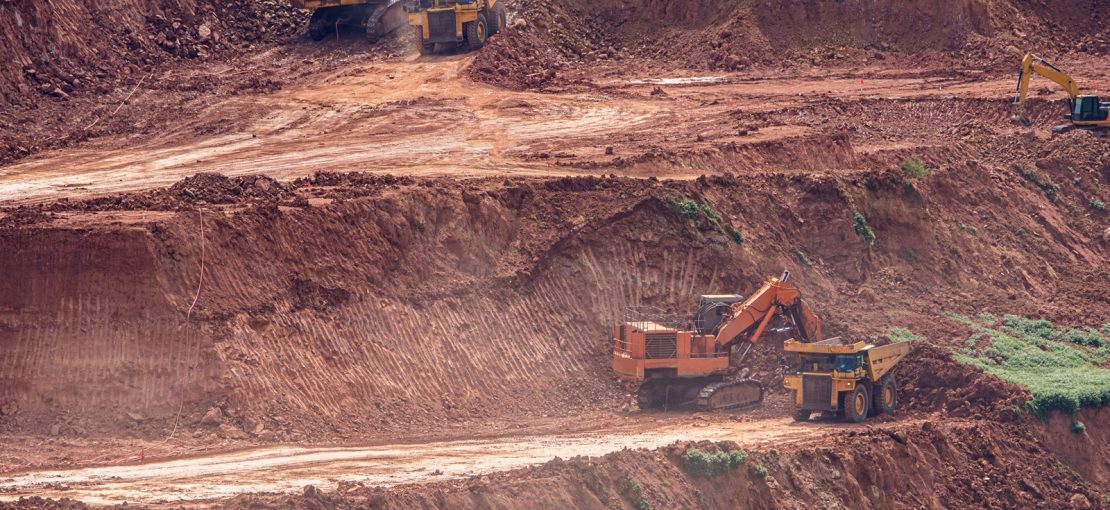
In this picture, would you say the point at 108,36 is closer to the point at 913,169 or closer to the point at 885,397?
the point at 913,169

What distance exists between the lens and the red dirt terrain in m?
23.9

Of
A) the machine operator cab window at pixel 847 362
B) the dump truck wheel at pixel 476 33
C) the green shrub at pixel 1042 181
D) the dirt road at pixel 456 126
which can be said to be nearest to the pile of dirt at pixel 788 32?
the dump truck wheel at pixel 476 33

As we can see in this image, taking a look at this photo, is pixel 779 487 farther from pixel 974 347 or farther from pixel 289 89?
→ pixel 289 89

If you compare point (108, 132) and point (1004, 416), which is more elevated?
point (108, 132)

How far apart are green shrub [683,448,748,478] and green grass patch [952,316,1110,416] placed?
6.72 meters

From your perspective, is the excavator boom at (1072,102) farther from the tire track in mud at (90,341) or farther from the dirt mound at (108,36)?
the tire track in mud at (90,341)

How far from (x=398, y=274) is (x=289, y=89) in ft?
43.2

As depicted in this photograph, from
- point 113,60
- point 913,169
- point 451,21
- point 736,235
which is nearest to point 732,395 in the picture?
point 736,235

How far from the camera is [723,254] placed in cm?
3059

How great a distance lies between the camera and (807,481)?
23.9m

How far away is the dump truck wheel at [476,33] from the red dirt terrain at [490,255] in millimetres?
775

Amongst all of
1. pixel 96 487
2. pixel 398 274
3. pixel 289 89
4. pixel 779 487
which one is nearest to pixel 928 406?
pixel 779 487

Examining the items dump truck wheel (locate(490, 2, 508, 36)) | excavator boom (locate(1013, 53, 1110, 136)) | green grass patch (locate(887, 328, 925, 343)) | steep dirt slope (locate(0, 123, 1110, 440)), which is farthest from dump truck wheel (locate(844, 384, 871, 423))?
dump truck wheel (locate(490, 2, 508, 36))

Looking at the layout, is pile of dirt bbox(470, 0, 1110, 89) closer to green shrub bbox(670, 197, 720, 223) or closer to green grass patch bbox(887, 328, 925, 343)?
green shrub bbox(670, 197, 720, 223)
